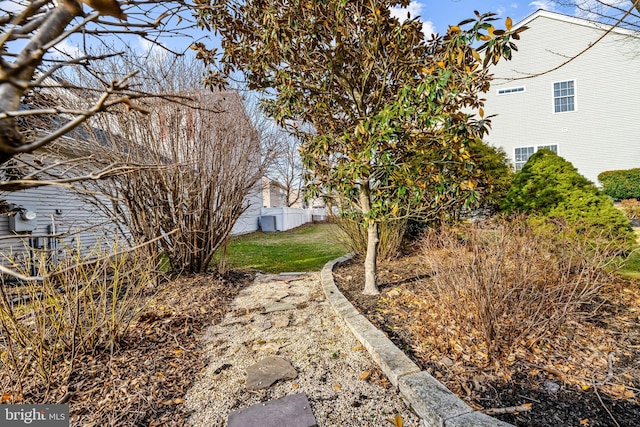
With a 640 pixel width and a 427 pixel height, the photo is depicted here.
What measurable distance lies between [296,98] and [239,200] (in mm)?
2233

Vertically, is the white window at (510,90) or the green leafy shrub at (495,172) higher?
the white window at (510,90)

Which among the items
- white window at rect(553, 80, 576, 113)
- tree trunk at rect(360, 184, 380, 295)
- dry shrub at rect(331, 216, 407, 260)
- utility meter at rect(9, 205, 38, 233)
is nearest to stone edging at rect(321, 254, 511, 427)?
tree trunk at rect(360, 184, 380, 295)

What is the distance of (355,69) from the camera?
4.05m

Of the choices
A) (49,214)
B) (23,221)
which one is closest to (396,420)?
(49,214)

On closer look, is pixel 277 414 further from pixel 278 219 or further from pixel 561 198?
pixel 278 219

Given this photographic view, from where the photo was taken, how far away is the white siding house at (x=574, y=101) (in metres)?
12.7

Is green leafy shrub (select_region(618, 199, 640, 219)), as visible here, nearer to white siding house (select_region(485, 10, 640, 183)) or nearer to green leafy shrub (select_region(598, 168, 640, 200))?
green leafy shrub (select_region(598, 168, 640, 200))

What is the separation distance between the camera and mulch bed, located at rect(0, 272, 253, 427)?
2.05 m

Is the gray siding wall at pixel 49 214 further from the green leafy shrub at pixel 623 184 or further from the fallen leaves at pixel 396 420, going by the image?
the green leafy shrub at pixel 623 184

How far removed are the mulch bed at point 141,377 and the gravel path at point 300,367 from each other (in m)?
0.14

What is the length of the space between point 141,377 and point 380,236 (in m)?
4.51

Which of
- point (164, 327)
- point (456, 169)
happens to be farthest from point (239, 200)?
point (456, 169)

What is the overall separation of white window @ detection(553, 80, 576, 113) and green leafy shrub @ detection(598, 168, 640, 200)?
3190 mm

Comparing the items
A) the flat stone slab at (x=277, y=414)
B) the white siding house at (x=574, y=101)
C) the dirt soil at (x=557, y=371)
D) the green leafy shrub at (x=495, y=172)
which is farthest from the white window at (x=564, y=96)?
the flat stone slab at (x=277, y=414)
